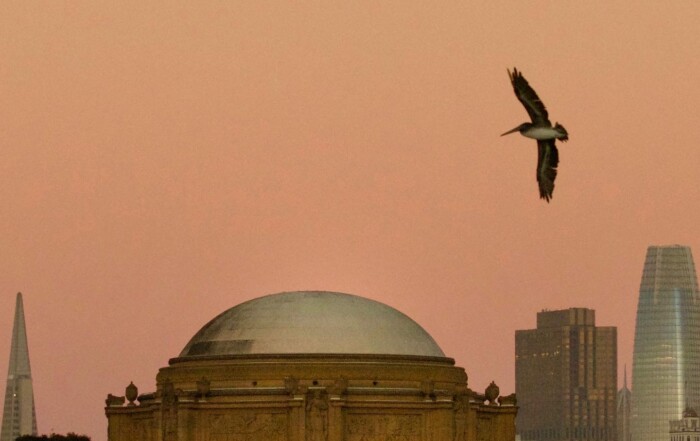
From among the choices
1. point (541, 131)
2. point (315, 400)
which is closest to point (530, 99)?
point (541, 131)

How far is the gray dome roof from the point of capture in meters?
142

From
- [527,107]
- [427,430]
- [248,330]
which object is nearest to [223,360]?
[248,330]

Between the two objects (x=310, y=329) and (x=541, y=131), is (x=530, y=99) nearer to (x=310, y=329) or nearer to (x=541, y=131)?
(x=541, y=131)

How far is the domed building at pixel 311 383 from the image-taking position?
140750 mm

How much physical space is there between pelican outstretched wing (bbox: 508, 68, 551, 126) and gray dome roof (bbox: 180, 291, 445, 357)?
50.0 metres

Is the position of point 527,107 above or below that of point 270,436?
above

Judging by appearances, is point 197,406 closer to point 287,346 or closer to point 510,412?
point 287,346

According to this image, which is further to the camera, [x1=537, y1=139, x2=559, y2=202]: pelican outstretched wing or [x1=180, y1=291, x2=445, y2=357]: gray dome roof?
[x1=180, y1=291, x2=445, y2=357]: gray dome roof

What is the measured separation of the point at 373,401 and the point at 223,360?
8517mm

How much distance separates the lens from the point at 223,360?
142 metres

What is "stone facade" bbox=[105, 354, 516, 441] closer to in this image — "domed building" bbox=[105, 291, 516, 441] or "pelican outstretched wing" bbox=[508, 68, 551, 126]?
"domed building" bbox=[105, 291, 516, 441]

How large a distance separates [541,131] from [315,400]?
4908 cm

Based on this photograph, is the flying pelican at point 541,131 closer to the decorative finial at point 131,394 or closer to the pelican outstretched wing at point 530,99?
the pelican outstretched wing at point 530,99

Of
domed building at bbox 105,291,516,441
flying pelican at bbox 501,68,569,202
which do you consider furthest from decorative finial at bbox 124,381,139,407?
flying pelican at bbox 501,68,569,202
